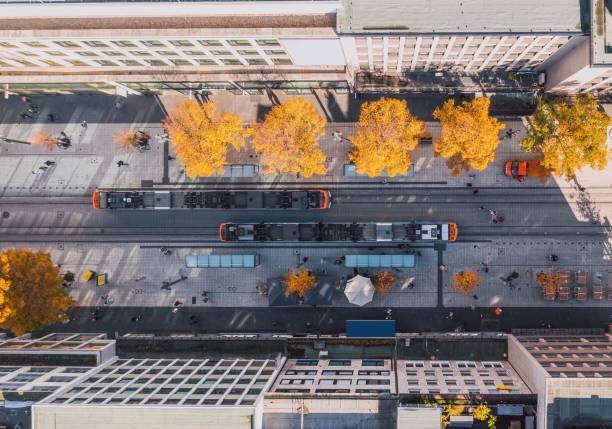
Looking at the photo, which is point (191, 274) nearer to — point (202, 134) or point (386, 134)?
point (202, 134)

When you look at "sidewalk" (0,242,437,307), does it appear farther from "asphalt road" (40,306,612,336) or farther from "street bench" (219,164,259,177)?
"street bench" (219,164,259,177)

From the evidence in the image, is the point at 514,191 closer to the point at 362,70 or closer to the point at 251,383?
the point at 362,70

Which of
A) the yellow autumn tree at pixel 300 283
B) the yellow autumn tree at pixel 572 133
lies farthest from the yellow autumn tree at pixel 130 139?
the yellow autumn tree at pixel 572 133

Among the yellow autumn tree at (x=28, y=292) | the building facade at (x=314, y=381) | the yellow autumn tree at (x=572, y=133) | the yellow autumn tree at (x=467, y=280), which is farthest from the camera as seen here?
the yellow autumn tree at (x=467, y=280)

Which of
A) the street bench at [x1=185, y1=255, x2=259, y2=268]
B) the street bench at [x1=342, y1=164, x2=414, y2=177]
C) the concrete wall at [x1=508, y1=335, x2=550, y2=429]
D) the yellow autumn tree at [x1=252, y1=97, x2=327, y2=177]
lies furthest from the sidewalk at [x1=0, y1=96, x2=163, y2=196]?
the concrete wall at [x1=508, y1=335, x2=550, y2=429]

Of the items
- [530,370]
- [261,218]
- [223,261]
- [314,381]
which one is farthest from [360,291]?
[530,370]

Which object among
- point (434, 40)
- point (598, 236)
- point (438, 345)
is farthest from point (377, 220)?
point (598, 236)

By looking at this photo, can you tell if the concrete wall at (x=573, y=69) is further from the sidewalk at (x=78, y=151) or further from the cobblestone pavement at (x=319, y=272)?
the sidewalk at (x=78, y=151)
